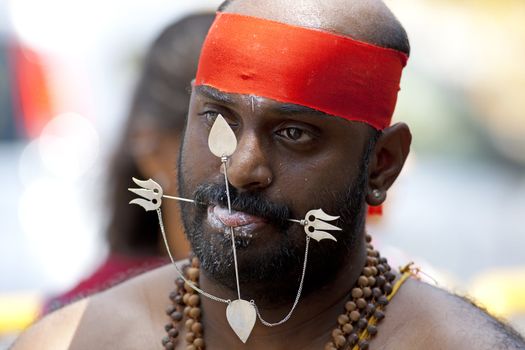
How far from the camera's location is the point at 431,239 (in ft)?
31.7

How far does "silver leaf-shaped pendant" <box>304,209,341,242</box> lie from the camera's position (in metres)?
2.81

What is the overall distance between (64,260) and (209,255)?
→ 5.84 meters

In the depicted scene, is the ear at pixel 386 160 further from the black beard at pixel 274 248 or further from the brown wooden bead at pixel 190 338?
the brown wooden bead at pixel 190 338

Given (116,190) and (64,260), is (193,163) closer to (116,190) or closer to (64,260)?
(116,190)

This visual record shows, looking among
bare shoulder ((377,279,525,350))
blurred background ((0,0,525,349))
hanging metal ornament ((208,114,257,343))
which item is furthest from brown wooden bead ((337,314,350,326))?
blurred background ((0,0,525,349))

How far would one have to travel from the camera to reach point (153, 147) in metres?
4.93

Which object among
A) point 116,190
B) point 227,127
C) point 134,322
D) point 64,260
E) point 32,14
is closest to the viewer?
point 227,127

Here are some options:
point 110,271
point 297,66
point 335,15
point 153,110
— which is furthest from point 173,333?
point 153,110

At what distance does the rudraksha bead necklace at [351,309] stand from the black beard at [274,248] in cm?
11

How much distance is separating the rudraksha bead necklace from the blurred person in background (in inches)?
58.4

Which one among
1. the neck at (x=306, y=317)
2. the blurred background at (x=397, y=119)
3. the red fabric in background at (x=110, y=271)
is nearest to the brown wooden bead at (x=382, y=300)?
the neck at (x=306, y=317)

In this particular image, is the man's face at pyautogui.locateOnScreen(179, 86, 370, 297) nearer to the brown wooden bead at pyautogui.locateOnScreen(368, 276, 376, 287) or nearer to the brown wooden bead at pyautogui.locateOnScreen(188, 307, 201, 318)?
the brown wooden bead at pyautogui.locateOnScreen(368, 276, 376, 287)

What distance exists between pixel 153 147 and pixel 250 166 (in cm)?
222

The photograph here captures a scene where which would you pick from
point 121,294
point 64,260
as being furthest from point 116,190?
point 64,260
